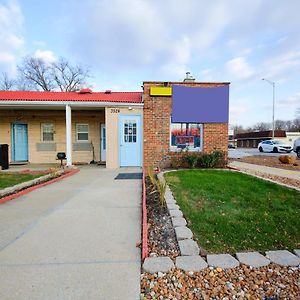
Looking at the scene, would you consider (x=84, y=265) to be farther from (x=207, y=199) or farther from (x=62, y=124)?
(x=62, y=124)

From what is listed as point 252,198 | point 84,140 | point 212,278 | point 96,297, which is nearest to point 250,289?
point 212,278

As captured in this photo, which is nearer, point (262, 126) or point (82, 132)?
point (82, 132)

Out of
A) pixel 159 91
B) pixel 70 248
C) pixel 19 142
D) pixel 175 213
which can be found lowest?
pixel 70 248

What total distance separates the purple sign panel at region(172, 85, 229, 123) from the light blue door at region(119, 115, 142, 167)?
1.74 metres

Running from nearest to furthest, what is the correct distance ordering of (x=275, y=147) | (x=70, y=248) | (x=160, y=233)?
(x=70, y=248) → (x=160, y=233) → (x=275, y=147)

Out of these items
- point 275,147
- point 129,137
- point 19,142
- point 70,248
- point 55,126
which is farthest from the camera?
point 275,147

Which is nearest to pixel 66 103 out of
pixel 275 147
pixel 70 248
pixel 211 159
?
pixel 211 159

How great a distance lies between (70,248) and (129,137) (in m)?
7.90

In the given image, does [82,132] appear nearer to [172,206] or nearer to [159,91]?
[159,91]

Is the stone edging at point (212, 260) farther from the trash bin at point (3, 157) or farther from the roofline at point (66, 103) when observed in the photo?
the trash bin at point (3, 157)

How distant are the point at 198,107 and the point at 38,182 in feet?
23.8

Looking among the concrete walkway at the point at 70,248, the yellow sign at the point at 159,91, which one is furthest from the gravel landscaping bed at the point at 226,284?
the yellow sign at the point at 159,91

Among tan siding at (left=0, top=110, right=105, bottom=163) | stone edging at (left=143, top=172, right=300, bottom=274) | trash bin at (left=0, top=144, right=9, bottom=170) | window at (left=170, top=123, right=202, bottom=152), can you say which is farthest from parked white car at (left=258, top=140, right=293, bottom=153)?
stone edging at (left=143, top=172, right=300, bottom=274)

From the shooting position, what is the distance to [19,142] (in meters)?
13.0
